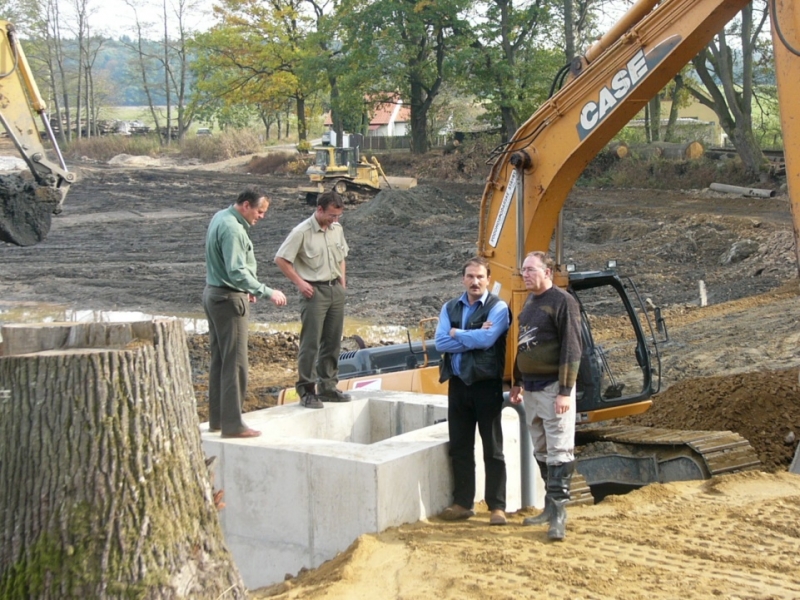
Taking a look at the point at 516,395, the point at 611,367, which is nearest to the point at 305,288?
the point at 516,395

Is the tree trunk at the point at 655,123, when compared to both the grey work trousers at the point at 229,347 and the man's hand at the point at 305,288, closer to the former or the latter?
the man's hand at the point at 305,288

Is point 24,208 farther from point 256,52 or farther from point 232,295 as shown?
point 256,52

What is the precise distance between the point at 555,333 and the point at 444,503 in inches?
53.4

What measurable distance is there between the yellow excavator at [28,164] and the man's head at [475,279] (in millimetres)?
8859

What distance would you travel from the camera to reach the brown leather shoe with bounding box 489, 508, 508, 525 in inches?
226

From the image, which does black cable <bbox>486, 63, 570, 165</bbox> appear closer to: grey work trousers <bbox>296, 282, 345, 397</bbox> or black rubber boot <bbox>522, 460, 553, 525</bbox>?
grey work trousers <bbox>296, 282, 345, 397</bbox>

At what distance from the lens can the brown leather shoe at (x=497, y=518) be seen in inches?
226

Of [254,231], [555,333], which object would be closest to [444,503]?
[555,333]

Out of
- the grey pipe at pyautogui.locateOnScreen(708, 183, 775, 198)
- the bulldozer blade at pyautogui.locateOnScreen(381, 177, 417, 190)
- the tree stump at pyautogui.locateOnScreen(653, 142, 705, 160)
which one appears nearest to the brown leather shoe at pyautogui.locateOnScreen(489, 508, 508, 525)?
the grey pipe at pyautogui.locateOnScreen(708, 183, 775, 198)

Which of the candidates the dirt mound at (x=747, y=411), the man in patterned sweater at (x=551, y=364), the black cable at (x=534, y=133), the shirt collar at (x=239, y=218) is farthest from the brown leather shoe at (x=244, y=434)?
the dirt mound at (x=747, y=411)

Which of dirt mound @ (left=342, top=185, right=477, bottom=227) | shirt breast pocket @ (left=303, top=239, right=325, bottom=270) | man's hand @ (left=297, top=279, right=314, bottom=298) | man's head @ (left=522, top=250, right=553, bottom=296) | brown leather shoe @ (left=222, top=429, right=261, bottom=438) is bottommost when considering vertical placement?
brown leather shoe @ (left=222, top=429, right=261, bottom=438)

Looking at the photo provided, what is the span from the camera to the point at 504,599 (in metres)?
4.43

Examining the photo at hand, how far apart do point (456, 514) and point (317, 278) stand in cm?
201

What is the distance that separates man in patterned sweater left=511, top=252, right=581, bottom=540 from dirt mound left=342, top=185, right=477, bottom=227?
2157cm
